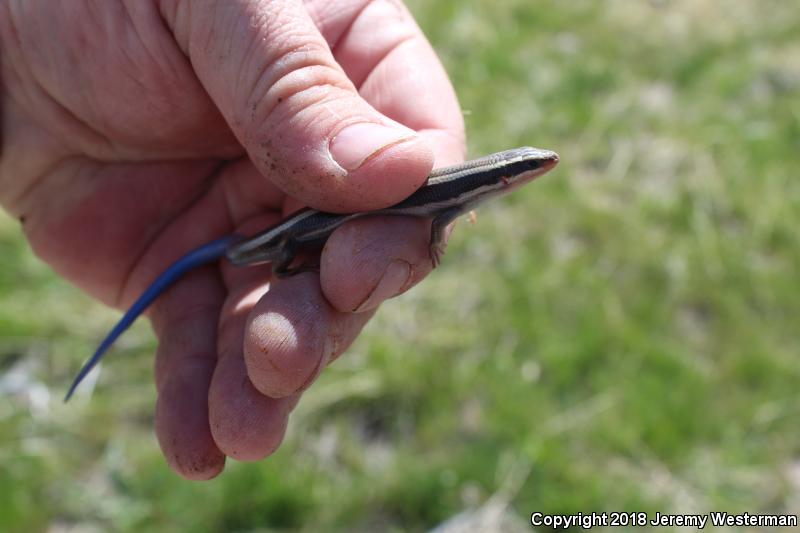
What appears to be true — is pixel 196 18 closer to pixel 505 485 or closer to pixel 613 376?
pixel 505 485

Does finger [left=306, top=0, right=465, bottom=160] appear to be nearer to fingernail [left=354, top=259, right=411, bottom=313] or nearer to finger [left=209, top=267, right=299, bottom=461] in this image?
fingernail [left=354, top=259, right=411, bottom=313]

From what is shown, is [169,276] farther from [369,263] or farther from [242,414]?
[369,263]

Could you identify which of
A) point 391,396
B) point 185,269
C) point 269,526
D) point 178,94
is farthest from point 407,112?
point 269,526

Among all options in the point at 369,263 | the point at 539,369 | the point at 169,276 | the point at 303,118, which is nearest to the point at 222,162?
the point at 169,276

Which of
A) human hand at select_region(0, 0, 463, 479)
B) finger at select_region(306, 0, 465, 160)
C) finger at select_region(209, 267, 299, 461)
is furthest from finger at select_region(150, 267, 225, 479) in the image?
finger at select_region(306, 0, 465, 160)

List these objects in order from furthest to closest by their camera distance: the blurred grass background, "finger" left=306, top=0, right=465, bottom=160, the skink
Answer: the blurred grass background → "finger" left=306, top=0, right=465, bottom=160 → the skink

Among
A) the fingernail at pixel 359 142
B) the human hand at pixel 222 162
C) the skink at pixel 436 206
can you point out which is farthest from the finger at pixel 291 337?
the fingernail at pixel 359 142
